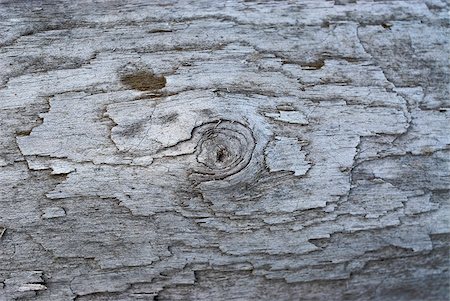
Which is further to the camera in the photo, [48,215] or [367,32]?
[367,32]

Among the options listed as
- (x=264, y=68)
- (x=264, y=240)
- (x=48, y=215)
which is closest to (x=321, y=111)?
(x=264, y=68)

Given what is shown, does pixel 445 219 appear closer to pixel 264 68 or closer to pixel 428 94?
pixel 428 94

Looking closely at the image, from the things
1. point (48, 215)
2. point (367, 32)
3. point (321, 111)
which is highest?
point (367, 32)

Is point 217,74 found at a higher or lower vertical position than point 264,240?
higher

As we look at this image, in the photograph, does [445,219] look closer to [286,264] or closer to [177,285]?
[286,264]
